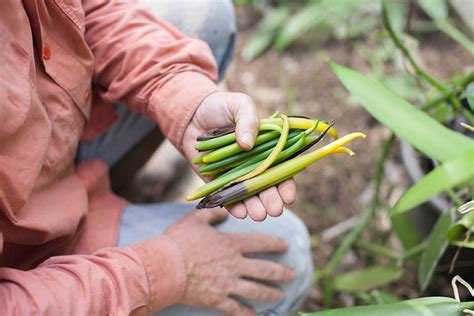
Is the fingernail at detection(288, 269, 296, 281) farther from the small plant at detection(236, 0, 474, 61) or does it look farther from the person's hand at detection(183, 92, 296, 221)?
the small plant at detection(236, 0, 474, 61)

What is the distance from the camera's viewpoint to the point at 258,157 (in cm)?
82

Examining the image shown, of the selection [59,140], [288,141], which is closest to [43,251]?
[59,140]

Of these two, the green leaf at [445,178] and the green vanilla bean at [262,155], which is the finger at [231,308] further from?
the green leaf at [445,178]

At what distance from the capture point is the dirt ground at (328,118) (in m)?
1.36

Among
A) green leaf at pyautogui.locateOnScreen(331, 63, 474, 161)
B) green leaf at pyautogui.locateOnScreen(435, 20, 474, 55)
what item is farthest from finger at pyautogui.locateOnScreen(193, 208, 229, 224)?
green leaf at pyautogui.locateOnScreen(435, 20, 474, 55)

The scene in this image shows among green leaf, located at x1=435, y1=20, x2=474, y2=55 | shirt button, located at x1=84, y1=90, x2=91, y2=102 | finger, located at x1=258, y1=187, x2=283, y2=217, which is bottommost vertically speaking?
shirt button, located at x1=84, y1=90, x2=91, y2=102

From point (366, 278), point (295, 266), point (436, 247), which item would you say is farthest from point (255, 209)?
point (366, 278)

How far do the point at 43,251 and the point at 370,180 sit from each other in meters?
0.87

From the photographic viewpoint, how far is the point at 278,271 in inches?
37.8

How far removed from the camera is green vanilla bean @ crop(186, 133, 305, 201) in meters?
0.80

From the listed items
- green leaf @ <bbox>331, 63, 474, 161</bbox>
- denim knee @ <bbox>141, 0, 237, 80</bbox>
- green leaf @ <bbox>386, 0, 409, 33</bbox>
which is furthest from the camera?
green leaf @ <bbox>386, 0, 409, 33</bbox>

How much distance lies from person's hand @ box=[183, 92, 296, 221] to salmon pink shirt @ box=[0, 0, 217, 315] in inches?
1.1

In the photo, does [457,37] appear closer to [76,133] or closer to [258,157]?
[258,157]

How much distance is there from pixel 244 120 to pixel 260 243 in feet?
0.87
